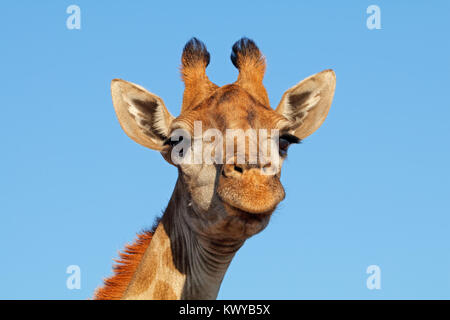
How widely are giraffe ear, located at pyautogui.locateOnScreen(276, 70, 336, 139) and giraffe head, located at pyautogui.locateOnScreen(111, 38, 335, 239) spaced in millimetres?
17

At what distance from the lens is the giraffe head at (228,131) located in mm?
11375

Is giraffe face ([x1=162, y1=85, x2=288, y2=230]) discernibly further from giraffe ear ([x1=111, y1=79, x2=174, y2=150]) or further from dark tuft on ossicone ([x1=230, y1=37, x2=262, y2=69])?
dark tuft on ossicone ([x1=230, y1=37, x2=262, y2=69])

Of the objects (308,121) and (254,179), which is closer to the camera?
(254,179)

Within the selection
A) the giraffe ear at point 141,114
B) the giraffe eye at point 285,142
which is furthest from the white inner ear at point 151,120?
the giraffe eye at point 285,142

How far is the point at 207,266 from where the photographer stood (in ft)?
41.7

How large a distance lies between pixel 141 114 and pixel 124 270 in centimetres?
264

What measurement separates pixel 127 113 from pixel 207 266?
292cm

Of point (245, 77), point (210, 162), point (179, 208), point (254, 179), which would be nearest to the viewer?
point (254, 179)

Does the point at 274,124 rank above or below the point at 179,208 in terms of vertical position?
above

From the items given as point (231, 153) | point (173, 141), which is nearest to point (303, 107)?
point (173, 141)

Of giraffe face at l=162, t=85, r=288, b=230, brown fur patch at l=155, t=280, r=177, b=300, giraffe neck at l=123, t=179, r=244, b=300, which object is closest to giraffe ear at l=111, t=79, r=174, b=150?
giraffe face at l=162, t=85, r=288, b=230
